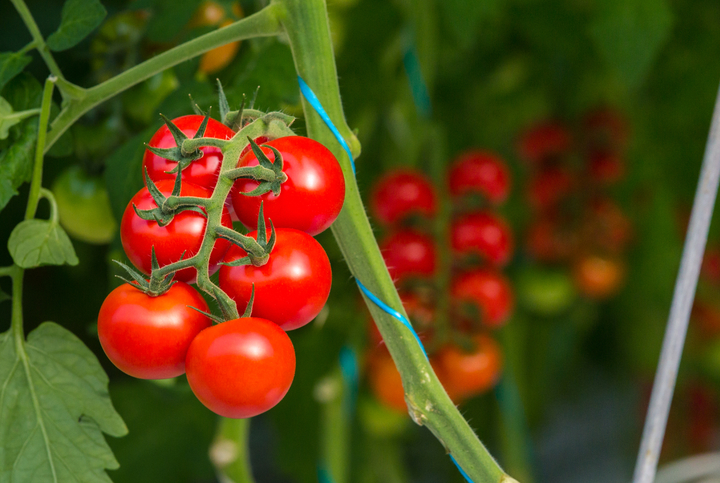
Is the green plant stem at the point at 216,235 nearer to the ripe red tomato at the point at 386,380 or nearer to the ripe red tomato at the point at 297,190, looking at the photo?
the ripe red tomato at the point at 297,190

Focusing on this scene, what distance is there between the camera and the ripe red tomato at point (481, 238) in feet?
2.04

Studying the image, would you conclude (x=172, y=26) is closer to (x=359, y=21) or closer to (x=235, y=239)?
(x=235, y=239)

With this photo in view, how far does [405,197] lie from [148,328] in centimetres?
41

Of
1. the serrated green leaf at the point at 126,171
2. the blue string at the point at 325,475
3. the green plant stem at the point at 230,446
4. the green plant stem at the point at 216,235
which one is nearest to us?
the green plant stem at the point at 216,235

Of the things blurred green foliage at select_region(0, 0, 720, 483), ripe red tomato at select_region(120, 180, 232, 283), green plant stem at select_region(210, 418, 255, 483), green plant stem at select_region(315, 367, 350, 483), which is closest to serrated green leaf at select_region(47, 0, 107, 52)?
blurred green foliage at select_region(0, 0, 720, 483)

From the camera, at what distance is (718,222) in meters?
0.91

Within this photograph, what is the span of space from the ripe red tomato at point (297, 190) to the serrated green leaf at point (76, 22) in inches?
4.6

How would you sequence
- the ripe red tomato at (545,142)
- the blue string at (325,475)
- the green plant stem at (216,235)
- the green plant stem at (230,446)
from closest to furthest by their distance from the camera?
1. the green plant stem at (216,235)
2. the green plant stem at (230,446)
3. the blue string at (325,475)
4. the ripe red tomato at (545,142)

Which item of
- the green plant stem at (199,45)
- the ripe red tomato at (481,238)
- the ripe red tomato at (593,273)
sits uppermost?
the green plant stem at (199,45)

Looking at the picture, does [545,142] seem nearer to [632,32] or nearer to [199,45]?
[632,32]

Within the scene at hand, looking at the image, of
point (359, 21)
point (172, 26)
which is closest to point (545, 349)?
point (359, 21)

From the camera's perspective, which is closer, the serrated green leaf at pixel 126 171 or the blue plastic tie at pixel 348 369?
the serrated green leaf at pixel 126 171

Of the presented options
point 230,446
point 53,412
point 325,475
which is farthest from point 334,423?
point 53,412

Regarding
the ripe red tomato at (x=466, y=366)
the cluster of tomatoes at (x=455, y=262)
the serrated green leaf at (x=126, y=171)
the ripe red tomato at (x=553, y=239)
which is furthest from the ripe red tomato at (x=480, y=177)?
the serrated green leaf at (x=126, y=171)
